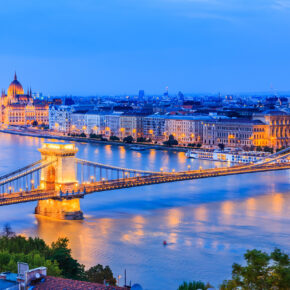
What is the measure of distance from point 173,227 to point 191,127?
21199 millimetres

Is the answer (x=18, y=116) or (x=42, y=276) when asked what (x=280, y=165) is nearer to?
(x=42, y=276)

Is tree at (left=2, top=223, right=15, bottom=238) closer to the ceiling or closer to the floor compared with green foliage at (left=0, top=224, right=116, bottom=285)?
closer to the floor

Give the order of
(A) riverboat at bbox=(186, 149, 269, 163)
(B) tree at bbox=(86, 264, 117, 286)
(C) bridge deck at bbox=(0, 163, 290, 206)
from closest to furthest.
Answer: (B) tree at bbox=(86, 264, 117, 286)
(C) bridge deck at bbox=(0, 163, 290, 206)
(A) riverboat at bbox=(186, 149, 269, 163)

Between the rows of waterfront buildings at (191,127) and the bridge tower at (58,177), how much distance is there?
16575 mm

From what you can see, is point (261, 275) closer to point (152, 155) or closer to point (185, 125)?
point (152, 155)

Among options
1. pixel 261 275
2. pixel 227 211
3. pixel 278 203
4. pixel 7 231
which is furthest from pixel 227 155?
pixel 261 275

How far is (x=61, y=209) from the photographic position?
40.9 feet

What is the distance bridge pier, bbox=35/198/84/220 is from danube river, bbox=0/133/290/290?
187 mm

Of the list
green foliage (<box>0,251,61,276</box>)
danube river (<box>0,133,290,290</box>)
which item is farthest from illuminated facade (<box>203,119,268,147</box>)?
green foliage (<box>0,251,61,276</box>)

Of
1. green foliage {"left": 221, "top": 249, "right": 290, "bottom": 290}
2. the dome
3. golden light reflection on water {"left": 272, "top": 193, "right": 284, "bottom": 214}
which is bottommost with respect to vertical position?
golden light reflection on water {"left": 272, "top": 193, "right": 284, "bottom": 214}

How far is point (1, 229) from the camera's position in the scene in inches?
443

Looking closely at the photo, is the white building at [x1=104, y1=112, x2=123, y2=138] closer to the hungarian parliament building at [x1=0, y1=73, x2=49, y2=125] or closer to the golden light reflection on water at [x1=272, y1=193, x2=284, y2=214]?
the hungarian parliament building at [x1=0, y1=73, x2=49, y2=125]

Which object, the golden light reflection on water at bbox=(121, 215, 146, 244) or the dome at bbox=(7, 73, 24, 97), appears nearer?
the golden light reflection on water at bbox=(121, 215, 146, 244)

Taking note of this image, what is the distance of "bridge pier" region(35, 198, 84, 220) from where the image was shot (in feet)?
40.8
